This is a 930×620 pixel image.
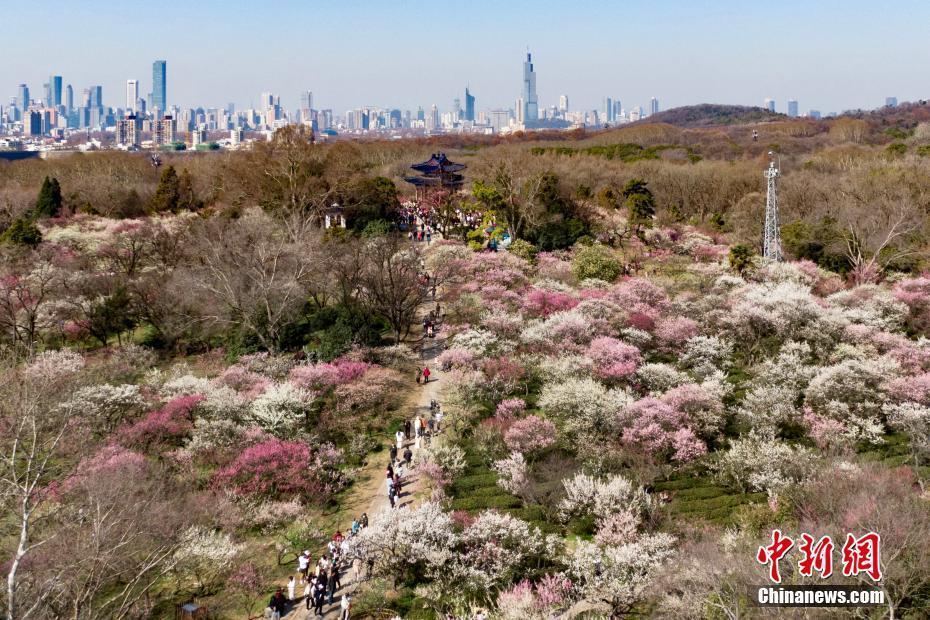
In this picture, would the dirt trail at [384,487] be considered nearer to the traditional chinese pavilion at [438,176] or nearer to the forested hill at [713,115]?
the traditional chinese pavilion at [438,176]

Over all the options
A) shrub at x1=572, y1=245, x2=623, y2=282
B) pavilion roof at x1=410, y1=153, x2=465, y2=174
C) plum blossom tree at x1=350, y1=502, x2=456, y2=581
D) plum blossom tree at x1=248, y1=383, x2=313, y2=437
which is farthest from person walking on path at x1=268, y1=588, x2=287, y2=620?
pavilion roof at x1=410, y1=153, x2=465, y2=174

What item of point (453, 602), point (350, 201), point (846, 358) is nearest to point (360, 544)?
point (453, 602)

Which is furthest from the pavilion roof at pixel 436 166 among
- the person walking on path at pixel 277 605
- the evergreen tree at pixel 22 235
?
the person walking on path at pixel 277 605

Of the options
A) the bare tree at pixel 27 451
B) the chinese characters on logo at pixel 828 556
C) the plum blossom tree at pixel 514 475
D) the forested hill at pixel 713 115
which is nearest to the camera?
the chinese characters on logo at pixel 828 556

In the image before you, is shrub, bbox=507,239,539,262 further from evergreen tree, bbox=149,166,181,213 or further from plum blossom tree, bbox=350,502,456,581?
evergreen tree, bbox=149,166,181,213

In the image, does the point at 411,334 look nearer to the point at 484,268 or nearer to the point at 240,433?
the point at 484,268

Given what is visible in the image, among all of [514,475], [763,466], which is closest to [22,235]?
[514,475]

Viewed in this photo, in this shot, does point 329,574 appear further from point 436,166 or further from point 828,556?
point 436,166
